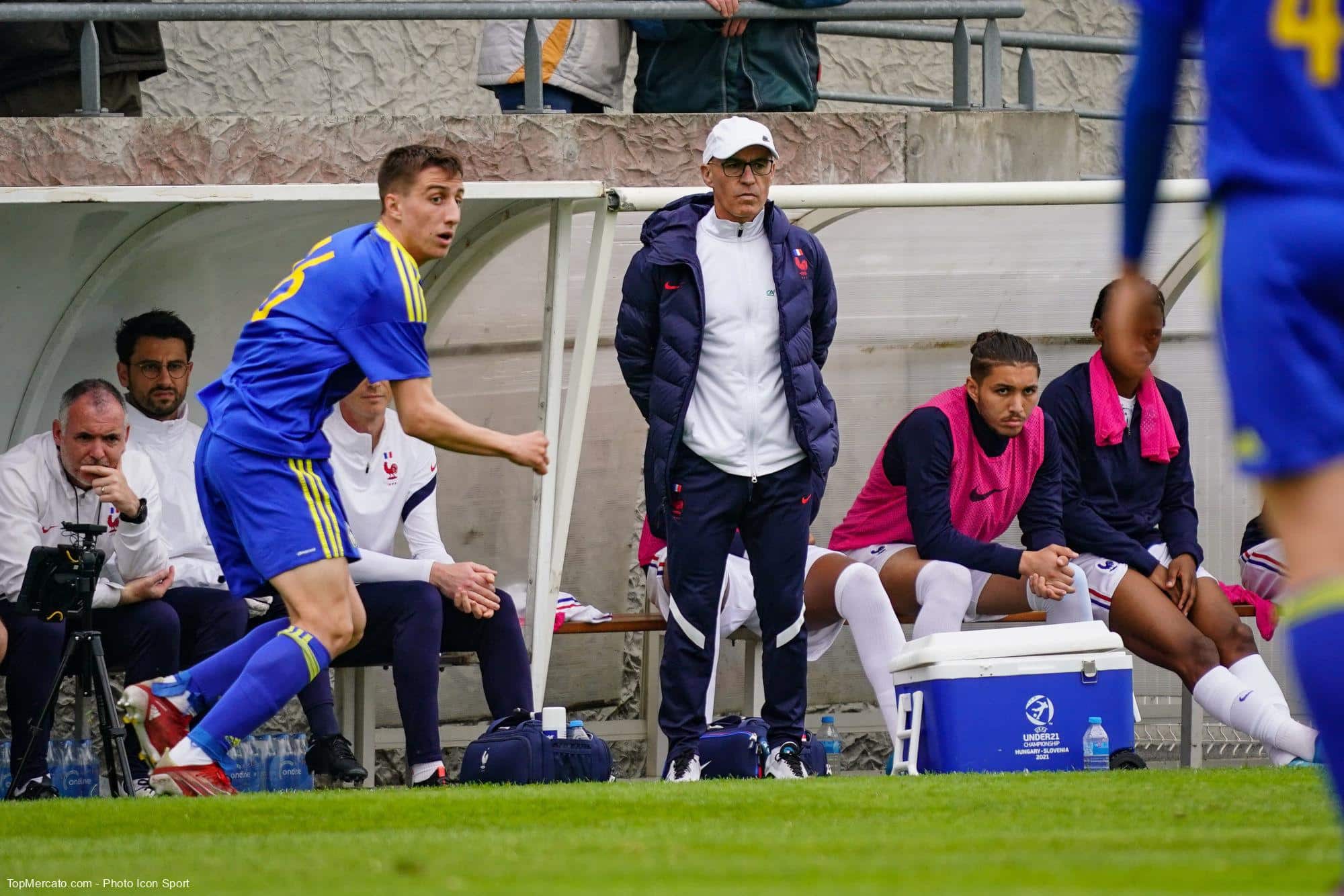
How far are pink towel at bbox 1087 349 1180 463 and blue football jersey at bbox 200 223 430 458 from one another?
10.8 ft

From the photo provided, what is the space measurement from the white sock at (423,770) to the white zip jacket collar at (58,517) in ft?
4.00

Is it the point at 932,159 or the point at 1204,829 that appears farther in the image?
the point at 932,159

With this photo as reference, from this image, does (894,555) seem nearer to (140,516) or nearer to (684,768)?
(684,768)

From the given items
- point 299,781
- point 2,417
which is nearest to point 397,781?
point 299,781

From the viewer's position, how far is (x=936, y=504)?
7336mm

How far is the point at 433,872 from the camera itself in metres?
3.17

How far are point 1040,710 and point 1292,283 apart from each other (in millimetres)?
4474

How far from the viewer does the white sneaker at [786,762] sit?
21.5ft

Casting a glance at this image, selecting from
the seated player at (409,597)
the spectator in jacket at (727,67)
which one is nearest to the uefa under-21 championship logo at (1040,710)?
the seated player at (409,597)

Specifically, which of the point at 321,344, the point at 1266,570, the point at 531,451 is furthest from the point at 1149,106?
the point at 1266,570

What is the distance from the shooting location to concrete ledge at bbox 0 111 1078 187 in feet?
24.3

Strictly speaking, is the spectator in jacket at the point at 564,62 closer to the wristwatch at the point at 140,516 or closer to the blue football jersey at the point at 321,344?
the wristwatch at the point at 140,516

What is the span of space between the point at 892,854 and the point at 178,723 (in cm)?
286

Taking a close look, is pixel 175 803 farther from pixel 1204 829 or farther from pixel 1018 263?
pixel 1018 263
